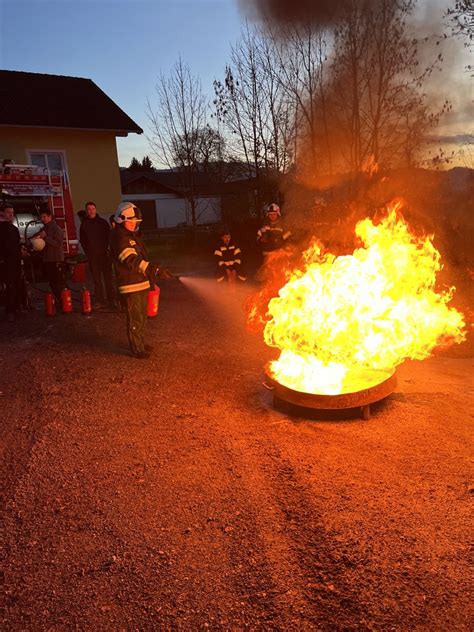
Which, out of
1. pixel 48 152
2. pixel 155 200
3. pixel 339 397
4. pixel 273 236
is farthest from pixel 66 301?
pixel 155 200

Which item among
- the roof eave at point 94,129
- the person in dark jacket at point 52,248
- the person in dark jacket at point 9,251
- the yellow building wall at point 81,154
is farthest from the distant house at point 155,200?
the person in dark jacket at point 9,251

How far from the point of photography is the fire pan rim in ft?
14.7

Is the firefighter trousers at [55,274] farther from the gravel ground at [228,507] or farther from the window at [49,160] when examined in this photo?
the window at [49,160]

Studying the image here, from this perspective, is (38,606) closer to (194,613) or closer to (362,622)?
(194,613)

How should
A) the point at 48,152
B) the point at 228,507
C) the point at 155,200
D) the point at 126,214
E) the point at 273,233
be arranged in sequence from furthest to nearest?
the point at 155,200, the point at 48,152, the point at 273,233, the point at 126,214, the point at 228,507

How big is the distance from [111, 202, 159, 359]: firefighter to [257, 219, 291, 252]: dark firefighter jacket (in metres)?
3.90

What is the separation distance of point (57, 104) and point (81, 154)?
7.62ft

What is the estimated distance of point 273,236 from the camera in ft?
32.8

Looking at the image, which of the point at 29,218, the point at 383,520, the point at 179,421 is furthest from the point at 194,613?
the point at 29,218

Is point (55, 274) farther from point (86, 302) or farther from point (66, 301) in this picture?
point (86, 302)

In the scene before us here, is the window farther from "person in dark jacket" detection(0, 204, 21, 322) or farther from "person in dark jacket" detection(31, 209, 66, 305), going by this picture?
"person in dark jacket" detection(0, 204, 21, 322)

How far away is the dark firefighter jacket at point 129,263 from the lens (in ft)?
20.6

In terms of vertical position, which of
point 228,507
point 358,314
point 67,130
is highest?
point 67,130

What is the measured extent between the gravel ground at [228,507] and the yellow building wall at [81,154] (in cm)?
1554
